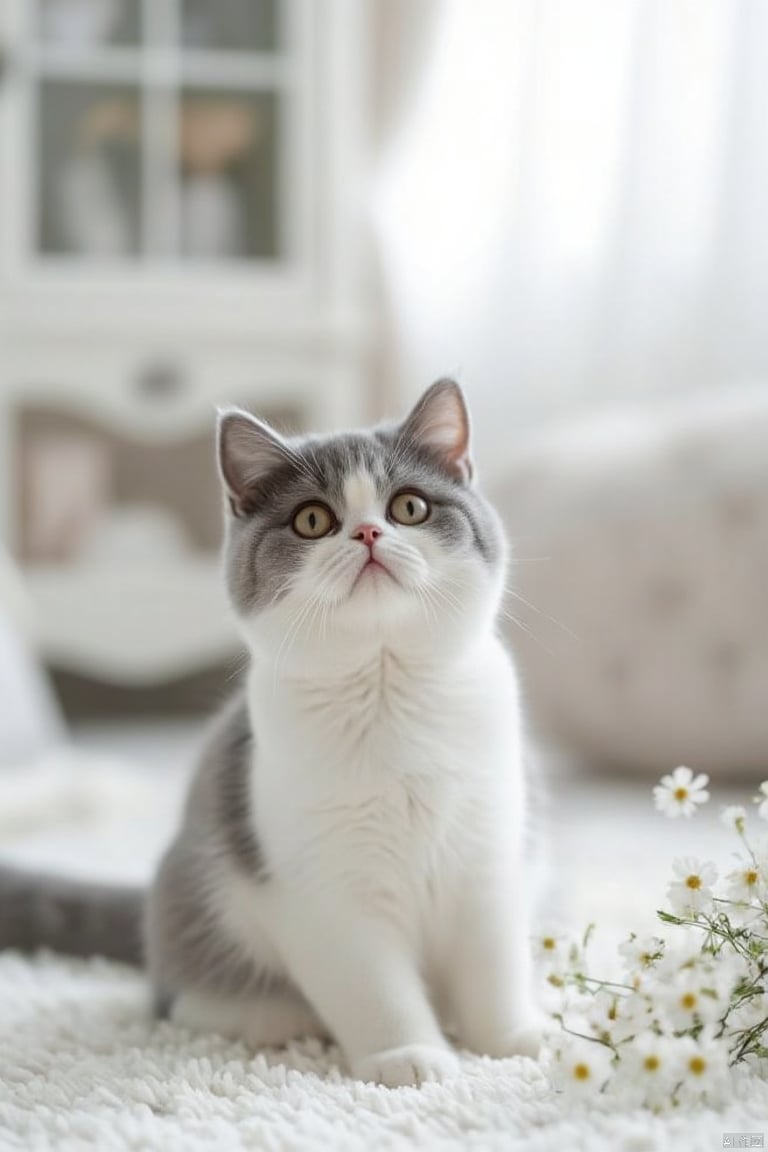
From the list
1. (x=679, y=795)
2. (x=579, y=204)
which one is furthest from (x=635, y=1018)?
(x=579, y=204)

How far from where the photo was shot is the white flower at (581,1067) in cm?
80

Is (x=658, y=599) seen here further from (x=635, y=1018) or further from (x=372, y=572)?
(x=635, y=1018)

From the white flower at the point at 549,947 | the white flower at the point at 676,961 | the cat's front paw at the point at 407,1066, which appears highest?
the white flower at the point at 676,961

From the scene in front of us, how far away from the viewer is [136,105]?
3.12 metres

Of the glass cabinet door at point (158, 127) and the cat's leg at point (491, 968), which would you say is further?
the glass cabinet door at point (158, 127)

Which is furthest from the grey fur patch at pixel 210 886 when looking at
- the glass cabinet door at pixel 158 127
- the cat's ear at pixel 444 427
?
the glass cabinet door at pixel 158 127

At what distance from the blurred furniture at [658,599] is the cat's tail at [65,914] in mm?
→ 853

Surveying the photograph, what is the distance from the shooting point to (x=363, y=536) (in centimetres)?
99

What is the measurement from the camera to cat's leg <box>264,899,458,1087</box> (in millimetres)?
977

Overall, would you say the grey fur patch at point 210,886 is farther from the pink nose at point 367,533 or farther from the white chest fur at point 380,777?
the pink nose at point 367,533

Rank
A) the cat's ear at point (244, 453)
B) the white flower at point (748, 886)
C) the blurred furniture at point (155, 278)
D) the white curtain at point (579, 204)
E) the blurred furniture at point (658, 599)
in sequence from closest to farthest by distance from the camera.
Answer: the white flower at point (748, 886), the cat's ear at point (244, 453), the blurred furniture at point (658, 599), the white curtain at point (579, 204), the blurred furniture at point (155, 278)

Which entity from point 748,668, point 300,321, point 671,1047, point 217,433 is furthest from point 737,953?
point 300,321

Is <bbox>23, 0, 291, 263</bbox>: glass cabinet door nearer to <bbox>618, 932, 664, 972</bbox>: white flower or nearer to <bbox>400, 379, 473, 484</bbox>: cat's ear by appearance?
<bbox>400, 379, 473, 484</bbox>: cat's ear

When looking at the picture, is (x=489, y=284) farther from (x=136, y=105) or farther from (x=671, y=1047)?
(x=671, y=1047)
